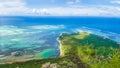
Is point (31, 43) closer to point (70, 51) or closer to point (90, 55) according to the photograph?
point (70, 51)

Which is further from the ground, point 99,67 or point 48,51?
point 99,67

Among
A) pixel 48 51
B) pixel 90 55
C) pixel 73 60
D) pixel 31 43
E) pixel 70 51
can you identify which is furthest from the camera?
pixel 31 43

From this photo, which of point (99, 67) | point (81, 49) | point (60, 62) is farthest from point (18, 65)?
point (99, 67)

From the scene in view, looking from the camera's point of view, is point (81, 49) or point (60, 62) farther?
point (81, 49)

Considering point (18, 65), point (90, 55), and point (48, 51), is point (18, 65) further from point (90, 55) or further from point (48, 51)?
point (48, 51)

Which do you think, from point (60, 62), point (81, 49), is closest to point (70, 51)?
point (81, 49)

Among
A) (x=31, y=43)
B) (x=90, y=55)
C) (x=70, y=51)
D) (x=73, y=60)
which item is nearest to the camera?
(x=90, y=55)

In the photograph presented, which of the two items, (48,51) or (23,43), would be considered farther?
(23,43)

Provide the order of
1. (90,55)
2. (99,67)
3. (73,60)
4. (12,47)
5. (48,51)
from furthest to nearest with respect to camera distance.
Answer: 1. (12,47)
2. (48,51)
3. (73,60)
4. (90,55)
5. (99,67)

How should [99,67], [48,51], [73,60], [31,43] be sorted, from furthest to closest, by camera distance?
1. [31,43]
2. [48,51]
3. [73,60]
4. [99,67]
